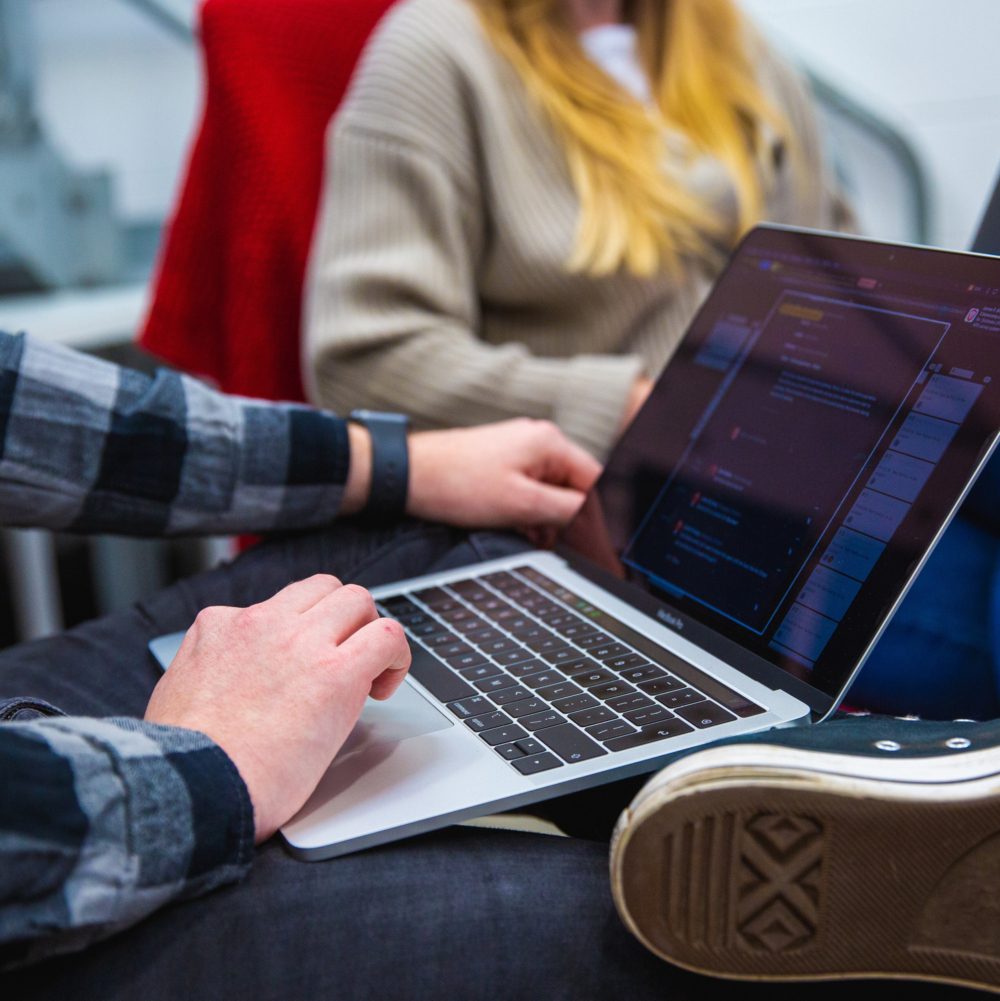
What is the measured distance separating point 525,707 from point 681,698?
7 cm

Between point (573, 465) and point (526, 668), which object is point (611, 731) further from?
point (573, 465)

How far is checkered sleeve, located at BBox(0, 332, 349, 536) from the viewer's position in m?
0.62

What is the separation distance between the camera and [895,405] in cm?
53

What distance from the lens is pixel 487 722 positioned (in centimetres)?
49

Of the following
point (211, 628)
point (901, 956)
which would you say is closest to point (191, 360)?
point (211, 628)

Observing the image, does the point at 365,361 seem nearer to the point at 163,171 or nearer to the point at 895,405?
the point at 895,405

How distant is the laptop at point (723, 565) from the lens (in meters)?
0.46

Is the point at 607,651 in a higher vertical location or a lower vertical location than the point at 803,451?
lower

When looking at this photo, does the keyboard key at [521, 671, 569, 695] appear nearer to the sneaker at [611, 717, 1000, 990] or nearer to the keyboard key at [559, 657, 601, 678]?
the keyboard key at [559, 657, 601, 678]

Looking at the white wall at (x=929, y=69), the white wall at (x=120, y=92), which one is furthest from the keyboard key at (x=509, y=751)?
the white wall at (x=929, y=69)

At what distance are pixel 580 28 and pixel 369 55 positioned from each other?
0.27 m

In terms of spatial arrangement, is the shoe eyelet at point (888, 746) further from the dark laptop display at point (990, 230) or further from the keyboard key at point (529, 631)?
the dark laptop display at point (990, 230)

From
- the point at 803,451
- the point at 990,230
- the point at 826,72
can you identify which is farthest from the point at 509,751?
the point at 826,72

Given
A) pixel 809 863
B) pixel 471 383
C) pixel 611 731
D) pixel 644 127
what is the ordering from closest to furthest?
pixel 809 863 < pixel 611 731 < pixel 471 383 < pixel 644 127
